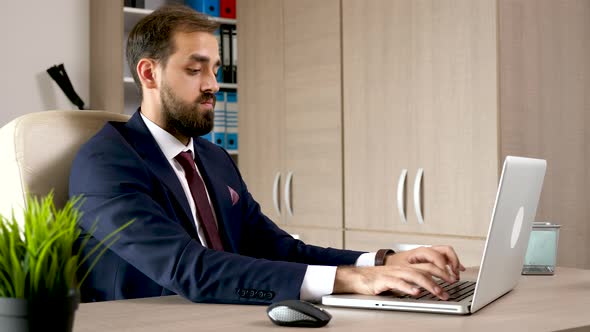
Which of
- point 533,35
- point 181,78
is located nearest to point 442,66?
point 533,35

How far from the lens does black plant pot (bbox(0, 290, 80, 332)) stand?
28.3 inches

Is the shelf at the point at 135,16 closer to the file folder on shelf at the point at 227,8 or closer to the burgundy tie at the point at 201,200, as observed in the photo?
the file folder on shelf at the point at 227,8

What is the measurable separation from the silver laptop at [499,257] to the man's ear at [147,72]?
3.06 ft

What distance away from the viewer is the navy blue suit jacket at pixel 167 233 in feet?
4.94

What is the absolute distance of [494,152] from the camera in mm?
2953

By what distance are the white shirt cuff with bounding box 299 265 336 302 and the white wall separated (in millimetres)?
2846

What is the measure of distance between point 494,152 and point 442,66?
1.35ft

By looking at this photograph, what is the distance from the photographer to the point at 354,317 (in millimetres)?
1293

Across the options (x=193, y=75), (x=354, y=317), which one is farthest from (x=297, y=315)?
(x=193, y=75)

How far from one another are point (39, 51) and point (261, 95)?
111 centimetres

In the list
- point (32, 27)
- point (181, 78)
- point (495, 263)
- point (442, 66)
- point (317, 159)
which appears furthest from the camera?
point (32, 27)

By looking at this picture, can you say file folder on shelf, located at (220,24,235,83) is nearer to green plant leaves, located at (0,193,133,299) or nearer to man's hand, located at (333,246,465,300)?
man's hand, located at (333,246,465,300)

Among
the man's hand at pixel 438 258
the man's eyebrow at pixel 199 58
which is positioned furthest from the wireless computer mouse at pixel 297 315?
the man's eyebrow at pixel 199 58

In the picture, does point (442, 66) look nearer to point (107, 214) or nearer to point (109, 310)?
point (107, 214)
